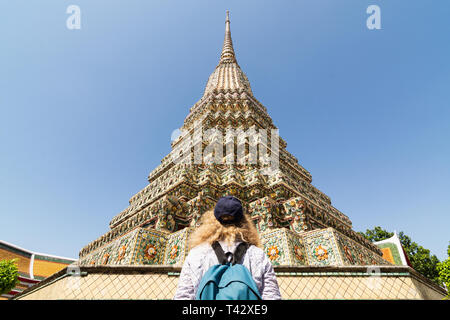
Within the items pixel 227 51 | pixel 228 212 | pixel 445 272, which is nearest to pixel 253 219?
pixel 445 272

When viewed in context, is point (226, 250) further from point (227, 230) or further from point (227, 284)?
point (227, 284)

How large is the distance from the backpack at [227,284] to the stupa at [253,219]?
2.71m

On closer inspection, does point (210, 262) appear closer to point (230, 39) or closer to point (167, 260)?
point (167, 260)

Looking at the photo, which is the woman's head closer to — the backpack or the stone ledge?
the backpack

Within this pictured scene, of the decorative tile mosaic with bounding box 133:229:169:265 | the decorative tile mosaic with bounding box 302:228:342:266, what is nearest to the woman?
the decorative tile mosaic with bounding box 133:229:169:265

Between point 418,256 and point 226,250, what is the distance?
31580 millimetres

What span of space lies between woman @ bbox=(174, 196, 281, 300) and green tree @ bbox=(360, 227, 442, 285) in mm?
Result: 28440

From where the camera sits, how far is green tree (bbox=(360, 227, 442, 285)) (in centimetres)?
2402

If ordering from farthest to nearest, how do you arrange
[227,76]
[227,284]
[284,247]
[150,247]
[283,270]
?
[227,76] < [150,247] < [284,247] < [283,270] < [227,284]

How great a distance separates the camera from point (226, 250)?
81.7 inches

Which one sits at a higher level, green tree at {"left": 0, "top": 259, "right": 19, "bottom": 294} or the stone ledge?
green tree at {"left": 0, "top": 259, "right": 19, "bottom": 294}

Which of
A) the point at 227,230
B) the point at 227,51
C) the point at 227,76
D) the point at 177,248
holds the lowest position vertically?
the point at 227,230

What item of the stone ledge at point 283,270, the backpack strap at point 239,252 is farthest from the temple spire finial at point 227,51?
the backpack strap at point 239,252

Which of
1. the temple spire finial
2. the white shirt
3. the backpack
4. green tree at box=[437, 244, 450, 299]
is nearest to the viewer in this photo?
the backpack
